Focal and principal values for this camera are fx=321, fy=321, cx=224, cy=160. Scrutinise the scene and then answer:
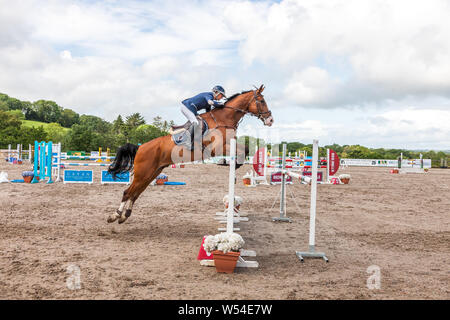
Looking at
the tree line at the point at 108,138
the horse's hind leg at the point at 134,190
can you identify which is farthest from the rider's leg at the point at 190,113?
the tree line at the point at 108,138

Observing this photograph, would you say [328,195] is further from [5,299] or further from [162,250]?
[5,299]

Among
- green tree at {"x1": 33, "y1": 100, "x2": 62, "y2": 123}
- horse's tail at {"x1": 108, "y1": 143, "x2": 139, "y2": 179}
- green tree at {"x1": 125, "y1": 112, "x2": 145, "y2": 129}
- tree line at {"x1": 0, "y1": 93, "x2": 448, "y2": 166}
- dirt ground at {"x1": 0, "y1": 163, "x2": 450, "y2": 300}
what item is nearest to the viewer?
dirt ground at {"x1": 0, "y1": 163, "x2": 450, "y2": 300}

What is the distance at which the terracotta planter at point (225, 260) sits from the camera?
3379mm

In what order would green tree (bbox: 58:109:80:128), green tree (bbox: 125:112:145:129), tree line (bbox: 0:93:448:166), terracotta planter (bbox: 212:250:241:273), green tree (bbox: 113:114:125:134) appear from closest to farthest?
terracotta planter (bbox: 212:250:241:273) → tree line (bbox: 0:93:448:166) → green tree (bbox: 113:114:125:134) → green tree (bbox: 125:112:145:129) → green tree (bbox: 58:109:80:128)

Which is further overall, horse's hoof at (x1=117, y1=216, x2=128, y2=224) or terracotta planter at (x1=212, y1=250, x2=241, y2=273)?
horse's hoof at (x1=117, y1=216, x2=128, y2=224)

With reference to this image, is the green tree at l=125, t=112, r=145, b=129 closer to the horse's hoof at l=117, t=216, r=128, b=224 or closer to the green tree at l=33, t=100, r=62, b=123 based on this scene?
the green tree at l=33, t=100, r=62, b=123

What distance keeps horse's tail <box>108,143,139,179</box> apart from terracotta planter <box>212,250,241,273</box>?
288 centimetres

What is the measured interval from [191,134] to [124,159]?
63.0 inches

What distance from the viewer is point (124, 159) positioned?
5.66 metres

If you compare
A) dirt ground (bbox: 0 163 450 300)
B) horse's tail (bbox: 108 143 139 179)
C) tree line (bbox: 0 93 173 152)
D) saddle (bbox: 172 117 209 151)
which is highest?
tree line (bbox: 0 93 173 152)

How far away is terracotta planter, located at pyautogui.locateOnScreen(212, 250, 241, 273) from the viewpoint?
338 cm

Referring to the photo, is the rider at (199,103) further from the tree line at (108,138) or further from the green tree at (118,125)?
the green tree at (118,125)

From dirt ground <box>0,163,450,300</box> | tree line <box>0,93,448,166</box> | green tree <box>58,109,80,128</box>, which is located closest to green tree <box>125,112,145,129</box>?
tree line <box>0,93,448,166</box>

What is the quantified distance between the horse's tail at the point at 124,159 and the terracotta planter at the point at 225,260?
288 cm
